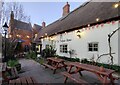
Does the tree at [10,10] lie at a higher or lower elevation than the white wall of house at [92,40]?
higher

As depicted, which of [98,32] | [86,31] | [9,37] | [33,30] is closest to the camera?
[98,32]

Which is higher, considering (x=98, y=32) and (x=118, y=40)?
(x=98, y=32)

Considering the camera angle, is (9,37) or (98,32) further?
(9,37)

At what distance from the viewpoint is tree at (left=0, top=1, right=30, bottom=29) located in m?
13.6

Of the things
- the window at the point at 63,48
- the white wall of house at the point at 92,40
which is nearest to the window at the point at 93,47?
the white wall of house at the point at 92,40

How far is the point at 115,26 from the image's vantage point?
27.2 feet

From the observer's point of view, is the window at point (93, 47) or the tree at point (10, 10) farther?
the tree at point (10, 10)

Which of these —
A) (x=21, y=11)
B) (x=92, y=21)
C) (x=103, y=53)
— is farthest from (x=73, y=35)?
(x=21, y=11)

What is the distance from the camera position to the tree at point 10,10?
13.6 m

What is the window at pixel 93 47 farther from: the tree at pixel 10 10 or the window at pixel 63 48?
the tree at pixel 10 10

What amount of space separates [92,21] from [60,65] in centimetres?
405

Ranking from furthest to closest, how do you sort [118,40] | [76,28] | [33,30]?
[33,30] < [76,28] < [118,40]

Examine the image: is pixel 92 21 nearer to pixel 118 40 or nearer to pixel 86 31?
pixel 86 31

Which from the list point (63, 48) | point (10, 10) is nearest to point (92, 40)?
point (63, 48)
